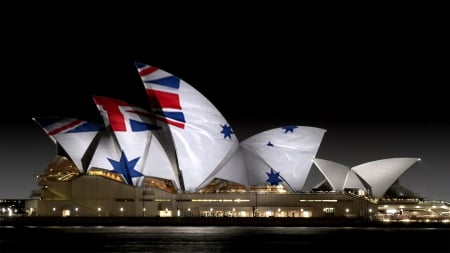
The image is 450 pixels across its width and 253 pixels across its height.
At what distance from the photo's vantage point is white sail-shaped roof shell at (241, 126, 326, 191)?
342 ft

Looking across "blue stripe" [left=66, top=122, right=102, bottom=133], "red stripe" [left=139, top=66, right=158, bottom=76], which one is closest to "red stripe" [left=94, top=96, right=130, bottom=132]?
"blue stripe" [left=66, top=122, right=102, bottom=133]

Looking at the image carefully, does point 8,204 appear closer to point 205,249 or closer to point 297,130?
point 297,130

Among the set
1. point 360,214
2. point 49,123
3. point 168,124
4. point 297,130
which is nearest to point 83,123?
point 49,123

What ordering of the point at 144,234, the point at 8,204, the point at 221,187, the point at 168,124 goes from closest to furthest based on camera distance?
the point at 144,234 < the point at 168,124 < the point at 221,187 < the point at 8,204

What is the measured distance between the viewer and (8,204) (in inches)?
5768

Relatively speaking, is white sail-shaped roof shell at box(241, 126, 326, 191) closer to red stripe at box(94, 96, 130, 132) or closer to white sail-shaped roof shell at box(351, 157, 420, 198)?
white sail-shaped roof shell at box(351, 157, 420, 198)

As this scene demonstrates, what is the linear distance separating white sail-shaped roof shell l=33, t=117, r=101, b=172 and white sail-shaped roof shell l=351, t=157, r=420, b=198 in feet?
99.6

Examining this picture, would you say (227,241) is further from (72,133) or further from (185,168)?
(72,133)

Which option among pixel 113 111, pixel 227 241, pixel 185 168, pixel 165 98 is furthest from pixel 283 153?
pixel 227 241

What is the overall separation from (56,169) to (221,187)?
1924cm

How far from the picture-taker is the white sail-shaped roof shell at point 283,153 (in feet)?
342

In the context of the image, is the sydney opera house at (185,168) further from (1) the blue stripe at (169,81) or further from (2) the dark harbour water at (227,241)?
(2) the dark harbour water at (227,241)

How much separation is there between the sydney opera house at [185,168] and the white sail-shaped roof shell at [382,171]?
0.11m

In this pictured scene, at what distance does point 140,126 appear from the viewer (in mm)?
100938
